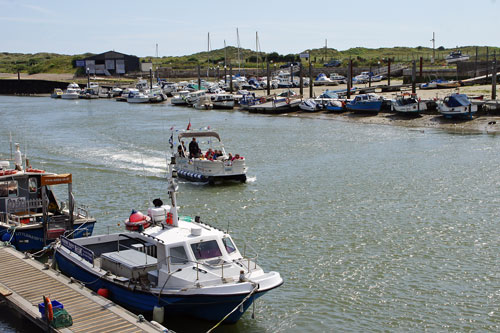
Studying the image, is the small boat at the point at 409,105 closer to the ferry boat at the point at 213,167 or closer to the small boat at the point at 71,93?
the ferry boat at the point at 213,167

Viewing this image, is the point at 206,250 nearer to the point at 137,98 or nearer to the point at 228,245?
the point at 228,245

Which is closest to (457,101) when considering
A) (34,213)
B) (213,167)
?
(213,167)

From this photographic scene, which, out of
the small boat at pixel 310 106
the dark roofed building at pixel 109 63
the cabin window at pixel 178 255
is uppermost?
the dark roofed building at pixel 109 63

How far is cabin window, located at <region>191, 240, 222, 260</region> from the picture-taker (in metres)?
15.1

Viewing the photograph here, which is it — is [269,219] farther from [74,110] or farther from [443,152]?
[74,110]

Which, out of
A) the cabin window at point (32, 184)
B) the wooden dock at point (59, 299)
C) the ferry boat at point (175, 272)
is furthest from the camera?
the cabin window at point (32, 184)

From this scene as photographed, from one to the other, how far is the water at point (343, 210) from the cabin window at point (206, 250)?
165 cm

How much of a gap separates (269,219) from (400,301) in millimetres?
8583

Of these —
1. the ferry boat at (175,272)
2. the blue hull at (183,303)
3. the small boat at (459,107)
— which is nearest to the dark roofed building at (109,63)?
the small boat at (459,107)

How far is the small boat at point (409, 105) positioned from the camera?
174ft

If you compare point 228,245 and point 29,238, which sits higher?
point 228,245

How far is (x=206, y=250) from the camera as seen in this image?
15.3m

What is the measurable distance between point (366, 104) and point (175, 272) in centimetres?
4572

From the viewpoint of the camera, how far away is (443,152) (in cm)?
3850
